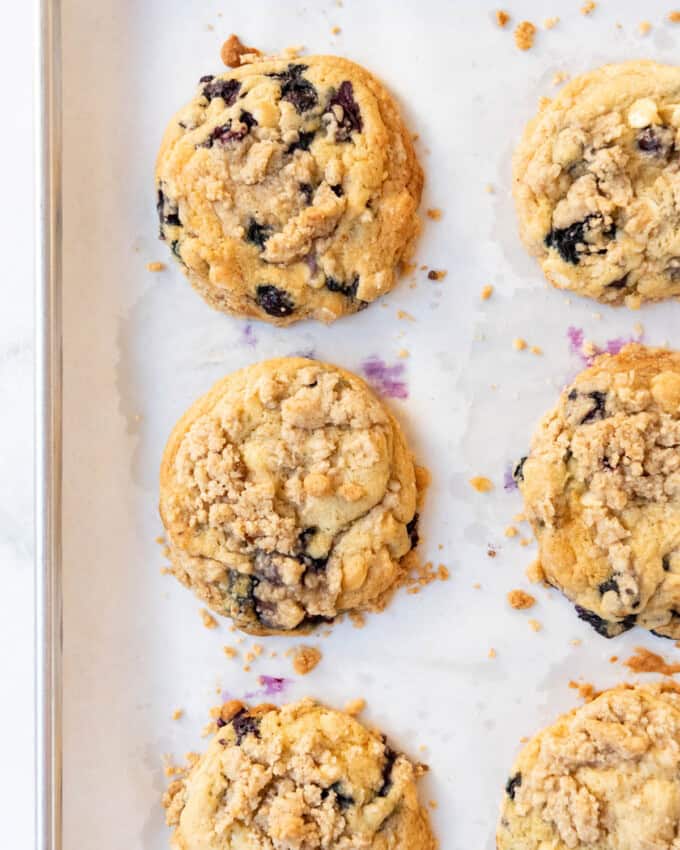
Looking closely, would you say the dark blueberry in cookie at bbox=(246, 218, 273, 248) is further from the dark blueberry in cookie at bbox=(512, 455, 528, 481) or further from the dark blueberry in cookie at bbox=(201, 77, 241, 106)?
the dark blueberry in cookie at bbox=(512, 455, 528, 481)

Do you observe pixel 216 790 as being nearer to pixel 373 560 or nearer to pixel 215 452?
pixel 373 560

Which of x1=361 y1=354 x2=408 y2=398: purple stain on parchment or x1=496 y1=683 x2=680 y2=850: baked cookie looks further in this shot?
x1=361 y1=354 x2=408 y2=398: purple stain on parchment

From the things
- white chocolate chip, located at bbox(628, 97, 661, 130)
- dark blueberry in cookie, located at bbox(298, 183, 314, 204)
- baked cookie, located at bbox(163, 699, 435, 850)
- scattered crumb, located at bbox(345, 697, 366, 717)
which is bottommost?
baked cookie, located at bbox(163, 699, 435, 850)

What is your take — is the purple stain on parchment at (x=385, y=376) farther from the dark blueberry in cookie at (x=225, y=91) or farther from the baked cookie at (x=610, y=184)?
the dark blueberry in cookie at (x=225, y=91)

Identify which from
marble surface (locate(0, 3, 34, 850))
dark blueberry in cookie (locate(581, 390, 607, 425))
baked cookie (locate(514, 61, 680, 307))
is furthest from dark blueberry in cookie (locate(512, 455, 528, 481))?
marble surface (locate(0, 3, 34, 850))

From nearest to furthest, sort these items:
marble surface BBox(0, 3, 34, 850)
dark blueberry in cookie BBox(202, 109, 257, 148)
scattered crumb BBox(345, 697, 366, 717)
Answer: dark blueberry in cookie BBox(202, 109, 257, 148) → scattered crumb BBox(345, 697, 366, 717) → marble surface BBox(0, 3, 34, 850)

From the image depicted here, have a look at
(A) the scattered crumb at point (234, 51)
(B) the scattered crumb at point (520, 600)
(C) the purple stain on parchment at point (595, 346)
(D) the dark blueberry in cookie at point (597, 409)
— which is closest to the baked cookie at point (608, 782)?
(B) the scattered crumb at point (520, 600)
